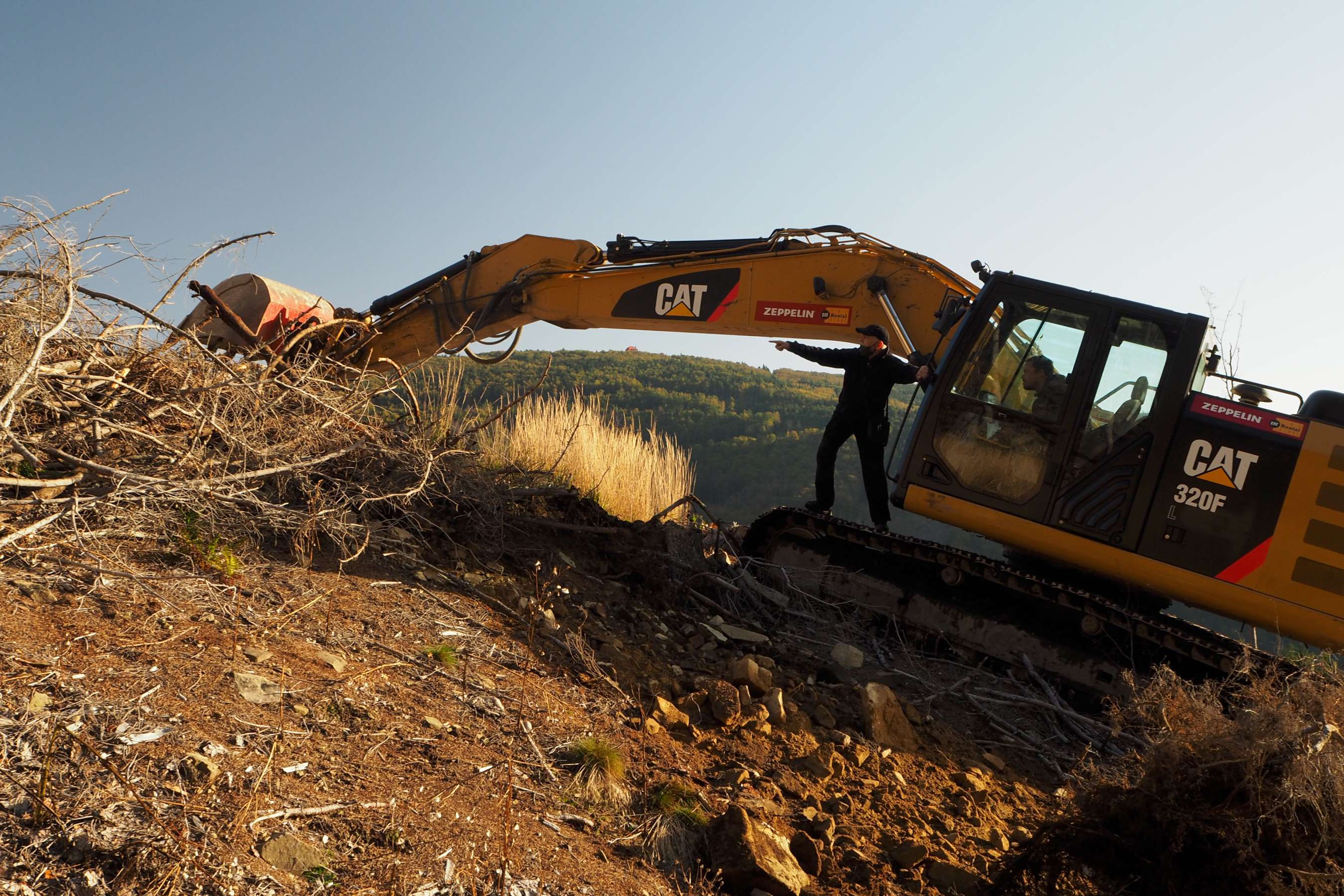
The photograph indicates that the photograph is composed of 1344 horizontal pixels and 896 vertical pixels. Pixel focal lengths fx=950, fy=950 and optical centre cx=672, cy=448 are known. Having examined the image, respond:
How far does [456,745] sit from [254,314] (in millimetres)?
4443

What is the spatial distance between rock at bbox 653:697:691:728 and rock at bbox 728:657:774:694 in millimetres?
562

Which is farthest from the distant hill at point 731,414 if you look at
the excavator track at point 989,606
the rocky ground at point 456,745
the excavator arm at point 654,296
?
the rocky ground at point 456,745

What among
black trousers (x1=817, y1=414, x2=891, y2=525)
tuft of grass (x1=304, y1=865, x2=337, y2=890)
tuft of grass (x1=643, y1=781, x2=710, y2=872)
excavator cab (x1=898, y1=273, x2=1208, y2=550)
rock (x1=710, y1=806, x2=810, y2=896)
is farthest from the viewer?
black trousers (x1=817, y1=414, x2=891, y2=525)

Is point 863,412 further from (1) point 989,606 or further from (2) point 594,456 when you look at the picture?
(2) point 594,456

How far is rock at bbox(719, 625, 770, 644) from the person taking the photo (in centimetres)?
603

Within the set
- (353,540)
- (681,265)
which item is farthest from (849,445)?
(353,540)

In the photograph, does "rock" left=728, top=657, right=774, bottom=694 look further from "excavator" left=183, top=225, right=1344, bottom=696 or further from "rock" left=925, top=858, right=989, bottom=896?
"excavator" left=183, top=225, right=1344, bottom=696

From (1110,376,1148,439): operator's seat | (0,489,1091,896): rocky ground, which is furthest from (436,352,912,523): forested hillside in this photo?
(0,489,1091,896): rocky ground

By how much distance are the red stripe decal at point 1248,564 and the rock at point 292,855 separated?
5.46 metres

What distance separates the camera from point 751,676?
5.04 m

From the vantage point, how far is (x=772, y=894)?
319 centimetres

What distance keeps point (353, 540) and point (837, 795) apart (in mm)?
2996

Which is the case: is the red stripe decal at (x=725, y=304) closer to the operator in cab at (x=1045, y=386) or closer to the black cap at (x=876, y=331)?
the black cap at (x=876, y=331)

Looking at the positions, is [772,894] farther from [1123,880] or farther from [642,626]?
[642,626]
